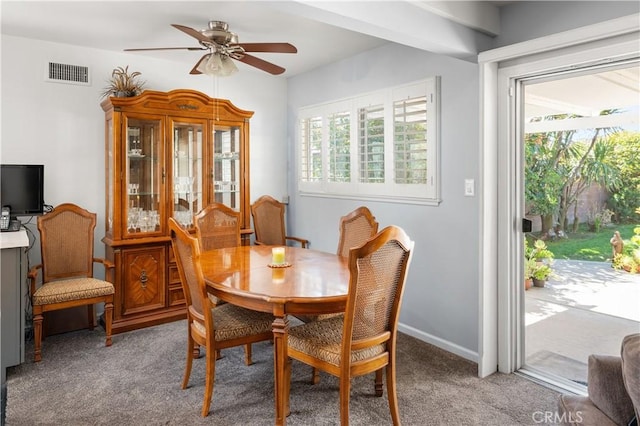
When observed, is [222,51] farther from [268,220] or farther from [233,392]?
[233,392]

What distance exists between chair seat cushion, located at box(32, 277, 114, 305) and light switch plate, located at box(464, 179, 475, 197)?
2.87 meters

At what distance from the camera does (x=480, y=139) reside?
2834 millimetres

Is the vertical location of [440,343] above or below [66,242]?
below

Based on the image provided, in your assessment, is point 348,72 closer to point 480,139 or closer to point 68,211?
point 480,139

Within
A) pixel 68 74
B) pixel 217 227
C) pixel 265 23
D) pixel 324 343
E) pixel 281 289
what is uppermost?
pixel 265 23

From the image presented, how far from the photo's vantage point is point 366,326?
2098 mm

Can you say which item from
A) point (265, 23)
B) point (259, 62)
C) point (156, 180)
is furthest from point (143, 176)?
point (265, 23)

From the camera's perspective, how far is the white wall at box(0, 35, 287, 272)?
141 inches

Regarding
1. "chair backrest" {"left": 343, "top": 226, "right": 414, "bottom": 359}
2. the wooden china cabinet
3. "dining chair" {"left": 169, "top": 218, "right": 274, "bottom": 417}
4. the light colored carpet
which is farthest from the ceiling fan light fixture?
the light colored carpet

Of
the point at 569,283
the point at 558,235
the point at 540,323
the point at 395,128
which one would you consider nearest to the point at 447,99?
the point at 395,128

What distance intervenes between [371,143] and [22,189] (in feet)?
9.45

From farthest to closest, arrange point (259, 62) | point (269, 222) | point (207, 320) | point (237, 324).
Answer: point (269, 222) < point (259, 62) < point (237, 324) < point (207, 320)

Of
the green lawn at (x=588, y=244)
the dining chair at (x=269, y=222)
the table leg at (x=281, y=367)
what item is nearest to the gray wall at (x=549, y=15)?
the green lawn at (x=588, y=244)

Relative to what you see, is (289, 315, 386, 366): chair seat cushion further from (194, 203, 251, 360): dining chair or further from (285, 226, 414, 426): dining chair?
(194, 203, 251, 360): dining chair
